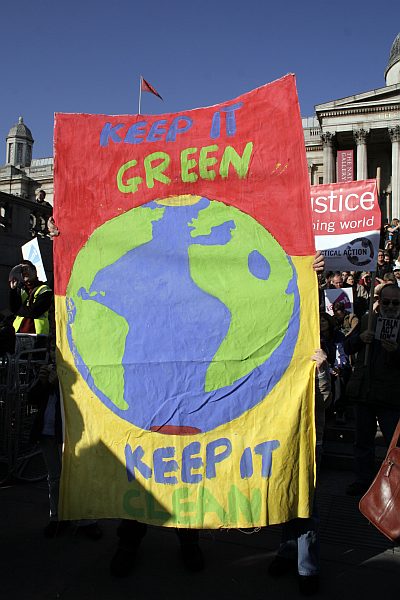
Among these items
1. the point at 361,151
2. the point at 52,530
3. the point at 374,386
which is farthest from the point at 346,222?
the point at 361,151

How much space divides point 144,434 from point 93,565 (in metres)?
1.07

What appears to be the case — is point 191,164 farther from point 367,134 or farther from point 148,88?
point 367,134

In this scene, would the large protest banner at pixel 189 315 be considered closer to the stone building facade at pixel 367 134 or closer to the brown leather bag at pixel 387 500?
the brown leather bag at pixel 387 500

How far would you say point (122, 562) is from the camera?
11.9 feet

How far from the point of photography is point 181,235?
12.1 ft

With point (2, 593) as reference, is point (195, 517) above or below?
above

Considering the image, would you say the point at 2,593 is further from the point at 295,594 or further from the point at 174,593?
the point at 295,594

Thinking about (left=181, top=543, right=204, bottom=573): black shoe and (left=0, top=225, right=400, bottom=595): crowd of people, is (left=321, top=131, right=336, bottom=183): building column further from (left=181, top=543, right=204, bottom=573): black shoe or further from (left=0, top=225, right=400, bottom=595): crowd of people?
(left=181, top=543, right=204, bottom=573): black shoe

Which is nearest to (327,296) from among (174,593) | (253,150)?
(253,150)

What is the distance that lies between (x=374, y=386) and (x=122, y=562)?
2.90m

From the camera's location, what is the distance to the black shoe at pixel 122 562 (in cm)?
360

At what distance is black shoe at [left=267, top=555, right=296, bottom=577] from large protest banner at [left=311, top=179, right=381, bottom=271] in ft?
16.8

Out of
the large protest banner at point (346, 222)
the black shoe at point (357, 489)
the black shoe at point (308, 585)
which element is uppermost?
the large protest banner at point (346, 222)

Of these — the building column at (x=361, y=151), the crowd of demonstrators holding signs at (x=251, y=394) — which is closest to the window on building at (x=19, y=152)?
the building column at (x=361, y=151)
